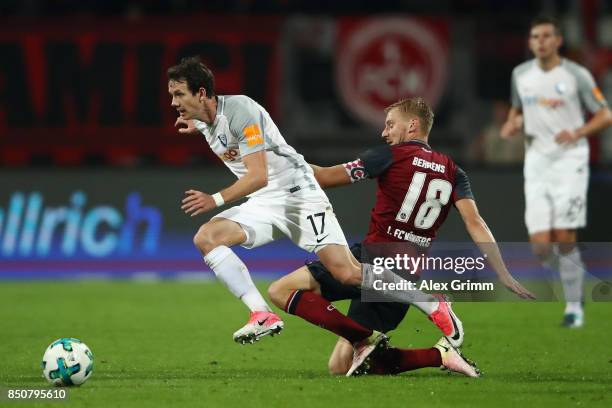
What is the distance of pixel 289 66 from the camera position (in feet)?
52.2

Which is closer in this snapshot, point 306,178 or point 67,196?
point 306,178

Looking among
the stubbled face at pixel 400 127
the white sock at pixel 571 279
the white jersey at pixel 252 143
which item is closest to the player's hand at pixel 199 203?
the white jersey at pixel 252 143

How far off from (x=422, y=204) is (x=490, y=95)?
942cm

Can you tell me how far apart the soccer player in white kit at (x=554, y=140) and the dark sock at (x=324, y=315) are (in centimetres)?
330

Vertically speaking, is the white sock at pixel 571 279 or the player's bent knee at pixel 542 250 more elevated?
the player's bent knee at pixel 542 250

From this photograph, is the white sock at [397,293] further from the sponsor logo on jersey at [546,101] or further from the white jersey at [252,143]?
the sponsor logo on jersey at [546,101]

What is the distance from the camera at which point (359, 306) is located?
708 cm

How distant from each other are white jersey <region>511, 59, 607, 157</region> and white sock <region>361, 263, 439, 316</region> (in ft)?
11.2

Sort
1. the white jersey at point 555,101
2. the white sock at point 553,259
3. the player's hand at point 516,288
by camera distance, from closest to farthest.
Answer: the player's hand at point 516,288, the white jersey at point 555,101, the white sock at point 553,259

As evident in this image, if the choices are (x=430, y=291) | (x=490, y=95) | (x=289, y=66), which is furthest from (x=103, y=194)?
(x=430, y=291)

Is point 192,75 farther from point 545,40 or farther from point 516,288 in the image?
point 545,40

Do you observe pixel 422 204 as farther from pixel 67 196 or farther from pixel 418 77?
pixel 418 77

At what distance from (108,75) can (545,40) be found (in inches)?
292

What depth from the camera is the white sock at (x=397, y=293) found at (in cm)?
676
